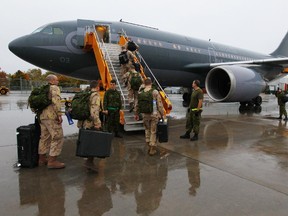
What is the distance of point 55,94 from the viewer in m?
4.26

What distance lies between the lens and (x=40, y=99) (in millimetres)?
4164

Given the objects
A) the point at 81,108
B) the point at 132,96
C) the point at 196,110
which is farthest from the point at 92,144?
the point at 132,96

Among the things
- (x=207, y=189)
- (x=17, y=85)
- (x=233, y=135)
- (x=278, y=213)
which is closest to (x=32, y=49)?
(x=233, y=135)

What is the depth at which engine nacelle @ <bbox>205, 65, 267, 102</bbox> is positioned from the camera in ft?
38.0

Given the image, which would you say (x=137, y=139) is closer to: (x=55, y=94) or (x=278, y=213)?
(x=55, y=94)

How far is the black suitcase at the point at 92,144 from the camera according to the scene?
4141mm

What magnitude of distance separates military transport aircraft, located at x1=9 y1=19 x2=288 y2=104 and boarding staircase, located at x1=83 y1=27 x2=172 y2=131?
692 mm

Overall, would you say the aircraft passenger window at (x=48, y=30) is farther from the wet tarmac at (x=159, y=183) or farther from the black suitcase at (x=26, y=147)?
the black suitcase at (x=26, y=147)

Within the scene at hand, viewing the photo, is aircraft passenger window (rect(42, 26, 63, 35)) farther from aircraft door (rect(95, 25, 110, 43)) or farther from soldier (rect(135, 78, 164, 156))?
soldier (rect(135, 78, 164, 156))

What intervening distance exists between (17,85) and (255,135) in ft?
123

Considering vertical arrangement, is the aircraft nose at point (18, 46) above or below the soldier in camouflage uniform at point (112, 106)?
above

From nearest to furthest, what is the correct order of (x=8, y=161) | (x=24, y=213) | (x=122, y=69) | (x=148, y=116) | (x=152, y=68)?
(x=24, y=213) → (x=8, y=161) → (x=148, y=116) → (x=122, y=69) → (x=152, y=68)

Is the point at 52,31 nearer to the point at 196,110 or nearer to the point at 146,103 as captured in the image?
the point at 196,110

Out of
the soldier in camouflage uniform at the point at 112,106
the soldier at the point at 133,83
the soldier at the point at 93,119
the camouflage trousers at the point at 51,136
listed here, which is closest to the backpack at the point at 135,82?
the soldier at the point at 133,83
